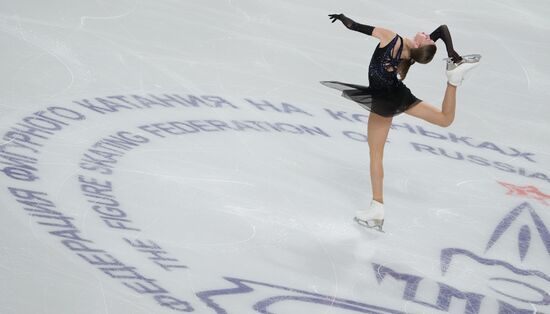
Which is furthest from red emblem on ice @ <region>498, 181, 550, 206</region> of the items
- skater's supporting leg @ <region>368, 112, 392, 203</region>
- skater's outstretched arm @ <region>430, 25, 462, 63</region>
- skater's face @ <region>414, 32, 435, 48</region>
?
skater's face @ <region>414, 32, 435, 48</region>

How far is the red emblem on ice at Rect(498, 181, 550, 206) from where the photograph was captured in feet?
21.5

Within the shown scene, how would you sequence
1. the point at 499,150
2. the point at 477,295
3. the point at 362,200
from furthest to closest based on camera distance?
the point at 499,150 → the point at 362,200 → the point at 477,295

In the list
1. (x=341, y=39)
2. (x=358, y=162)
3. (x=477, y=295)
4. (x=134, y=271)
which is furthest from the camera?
(x=341, y=39)

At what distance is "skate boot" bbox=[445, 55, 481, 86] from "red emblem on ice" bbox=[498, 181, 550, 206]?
1.30 meters

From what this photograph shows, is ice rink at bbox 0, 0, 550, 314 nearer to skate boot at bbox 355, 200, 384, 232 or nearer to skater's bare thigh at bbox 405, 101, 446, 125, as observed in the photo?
skate boot at bbox 355, 200, 384, 232

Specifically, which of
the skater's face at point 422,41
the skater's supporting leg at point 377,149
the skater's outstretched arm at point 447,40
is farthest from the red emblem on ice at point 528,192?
the skater's face at point 422,41

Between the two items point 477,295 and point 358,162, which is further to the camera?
point 358,162

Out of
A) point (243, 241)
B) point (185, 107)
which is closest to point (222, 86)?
point (185, 107)

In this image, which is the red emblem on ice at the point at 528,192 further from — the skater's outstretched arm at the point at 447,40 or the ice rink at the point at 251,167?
the skater's outstretched arm at the point at 447,40

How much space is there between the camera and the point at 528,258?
5.66 m

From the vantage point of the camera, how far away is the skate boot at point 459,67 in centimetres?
554

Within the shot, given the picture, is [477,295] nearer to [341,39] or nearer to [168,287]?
[168,287]

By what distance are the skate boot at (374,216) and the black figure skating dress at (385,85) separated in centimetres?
55

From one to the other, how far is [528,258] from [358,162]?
1490 mm
